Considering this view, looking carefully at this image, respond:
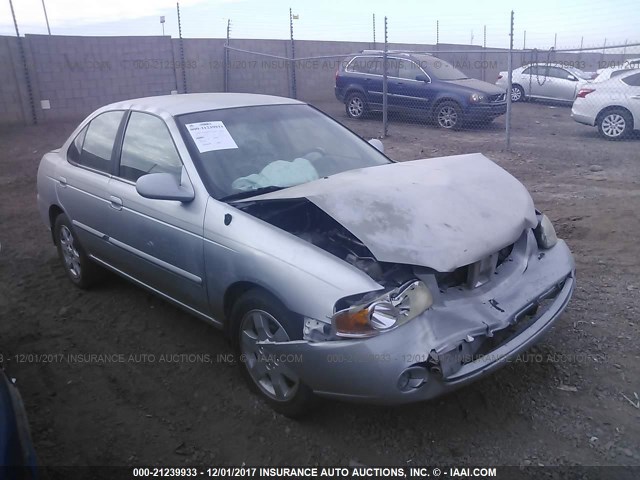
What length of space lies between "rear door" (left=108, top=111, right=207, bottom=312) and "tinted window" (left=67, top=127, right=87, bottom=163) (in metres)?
0.77

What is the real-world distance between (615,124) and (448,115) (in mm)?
3457

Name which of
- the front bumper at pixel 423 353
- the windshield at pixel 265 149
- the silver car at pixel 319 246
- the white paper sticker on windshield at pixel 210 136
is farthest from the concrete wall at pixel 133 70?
the front bumper at pixel 423 353

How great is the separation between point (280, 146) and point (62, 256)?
254 cm

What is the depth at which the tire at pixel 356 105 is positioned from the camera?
13.9 metres

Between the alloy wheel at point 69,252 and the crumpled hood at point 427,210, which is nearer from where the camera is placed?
the crumpled hood at point 427,210

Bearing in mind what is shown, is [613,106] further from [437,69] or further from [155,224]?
[155,224]

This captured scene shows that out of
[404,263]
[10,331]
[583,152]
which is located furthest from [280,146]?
[583,152]

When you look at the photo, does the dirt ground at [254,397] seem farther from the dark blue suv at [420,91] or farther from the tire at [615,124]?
the dark blue suv at [420,91]

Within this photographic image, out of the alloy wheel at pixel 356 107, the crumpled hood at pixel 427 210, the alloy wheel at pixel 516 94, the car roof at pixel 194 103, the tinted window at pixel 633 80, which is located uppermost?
the car roof at pixel 194 103

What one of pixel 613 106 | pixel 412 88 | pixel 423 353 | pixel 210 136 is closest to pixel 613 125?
pixel 613 106

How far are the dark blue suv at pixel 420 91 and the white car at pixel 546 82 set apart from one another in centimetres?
482

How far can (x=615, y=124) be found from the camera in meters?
11.2

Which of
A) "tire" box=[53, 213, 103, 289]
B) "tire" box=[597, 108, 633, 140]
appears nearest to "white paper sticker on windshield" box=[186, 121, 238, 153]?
"tire" box=[53, 213, 103, 289]

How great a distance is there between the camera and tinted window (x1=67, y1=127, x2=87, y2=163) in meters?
4.65
